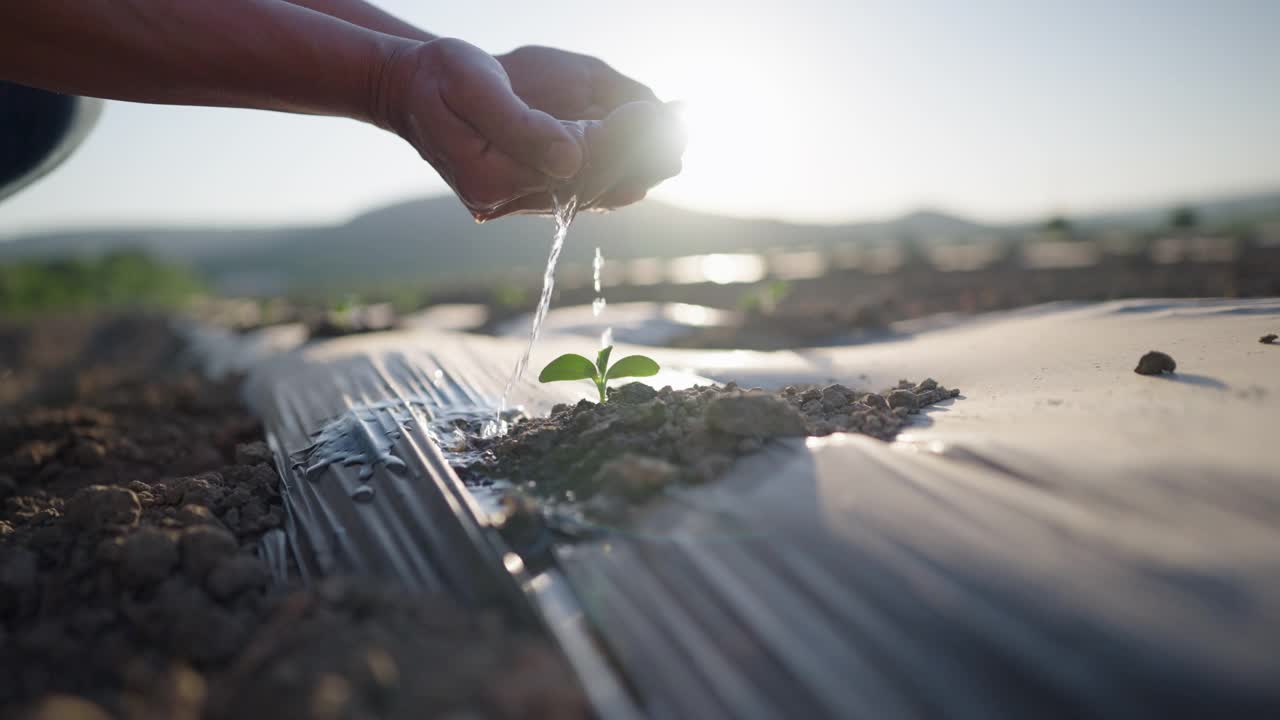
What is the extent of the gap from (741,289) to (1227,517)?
11.0 meters

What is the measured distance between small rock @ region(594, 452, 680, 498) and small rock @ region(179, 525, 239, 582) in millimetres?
631

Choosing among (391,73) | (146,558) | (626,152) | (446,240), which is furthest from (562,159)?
(446,240)

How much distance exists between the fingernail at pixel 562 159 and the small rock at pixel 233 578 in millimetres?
890

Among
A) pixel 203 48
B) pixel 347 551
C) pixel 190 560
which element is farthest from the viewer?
pixel 203 48

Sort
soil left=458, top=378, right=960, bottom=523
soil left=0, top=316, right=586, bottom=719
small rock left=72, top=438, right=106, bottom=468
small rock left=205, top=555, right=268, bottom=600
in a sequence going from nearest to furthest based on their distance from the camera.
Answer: soil left=0, top=316, right=586, bottom=719, small rock left=205, top=555, right=268, bottom=600, soil left=458, top=378, right=960, bottom=523, small rock left=72, top=438, right=106, bottom=468

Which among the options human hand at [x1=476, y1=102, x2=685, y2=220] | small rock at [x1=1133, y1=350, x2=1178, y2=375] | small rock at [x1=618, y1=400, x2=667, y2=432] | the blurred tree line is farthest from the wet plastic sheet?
the blurred tree line

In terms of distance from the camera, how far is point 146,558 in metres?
1.08

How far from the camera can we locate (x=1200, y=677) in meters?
Result: 0.71

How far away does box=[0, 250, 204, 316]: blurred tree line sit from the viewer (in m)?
19.5

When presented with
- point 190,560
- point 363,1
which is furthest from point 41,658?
point 363,1

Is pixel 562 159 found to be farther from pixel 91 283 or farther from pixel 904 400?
pixel 91 283

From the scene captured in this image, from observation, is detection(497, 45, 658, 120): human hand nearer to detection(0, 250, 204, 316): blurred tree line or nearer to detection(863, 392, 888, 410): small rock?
detection(863, 392, 888, 410): small rock

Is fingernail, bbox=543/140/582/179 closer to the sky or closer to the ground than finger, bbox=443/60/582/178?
closer to the ground

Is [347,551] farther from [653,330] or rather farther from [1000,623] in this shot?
[653,330]
